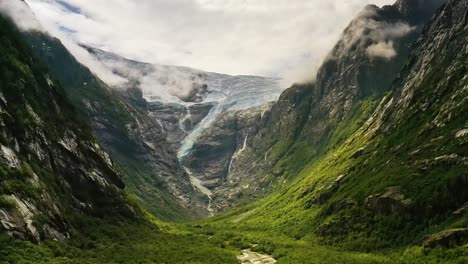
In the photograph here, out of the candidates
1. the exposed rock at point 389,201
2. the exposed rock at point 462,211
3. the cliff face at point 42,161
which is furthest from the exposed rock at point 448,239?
the cliff face at point 42,161

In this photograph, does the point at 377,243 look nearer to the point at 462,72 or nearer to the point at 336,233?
the point at 336,233

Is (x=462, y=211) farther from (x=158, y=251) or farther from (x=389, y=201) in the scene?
(x=158, y=251)

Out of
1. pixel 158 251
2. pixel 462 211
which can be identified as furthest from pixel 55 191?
pixel 462 211

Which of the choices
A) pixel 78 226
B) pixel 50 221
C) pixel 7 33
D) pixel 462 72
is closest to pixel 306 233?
pixel 462 72

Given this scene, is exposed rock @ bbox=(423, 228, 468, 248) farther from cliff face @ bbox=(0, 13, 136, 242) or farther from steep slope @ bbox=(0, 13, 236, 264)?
cliff face @ bbox=(0, 13, 136, 242)

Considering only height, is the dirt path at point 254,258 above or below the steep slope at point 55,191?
below

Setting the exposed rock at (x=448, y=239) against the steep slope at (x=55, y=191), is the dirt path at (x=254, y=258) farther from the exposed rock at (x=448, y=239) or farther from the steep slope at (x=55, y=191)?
the exposed rock at (x=448, y=239)
